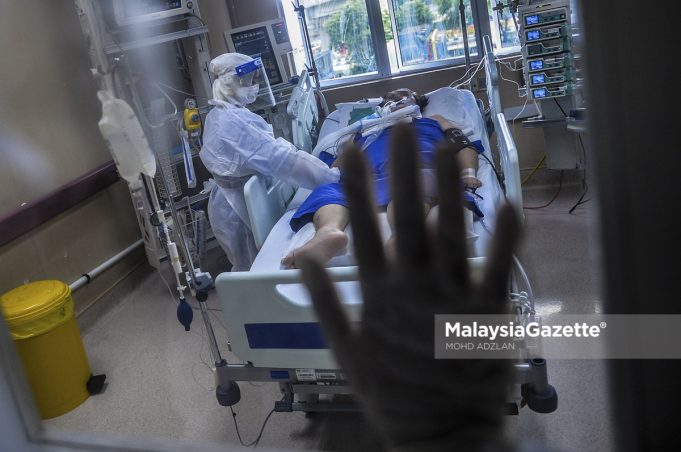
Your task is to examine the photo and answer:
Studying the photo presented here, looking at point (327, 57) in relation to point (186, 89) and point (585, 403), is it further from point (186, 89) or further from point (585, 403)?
point (585, 403)

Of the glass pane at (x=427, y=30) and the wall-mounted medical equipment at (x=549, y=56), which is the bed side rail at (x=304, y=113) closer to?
the glass pane at (x=427, y=30)

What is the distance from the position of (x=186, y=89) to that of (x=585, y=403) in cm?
277

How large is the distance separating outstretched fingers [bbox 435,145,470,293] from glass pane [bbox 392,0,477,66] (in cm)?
401

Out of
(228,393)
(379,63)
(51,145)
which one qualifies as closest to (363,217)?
(228,393)

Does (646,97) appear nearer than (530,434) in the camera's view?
Yes

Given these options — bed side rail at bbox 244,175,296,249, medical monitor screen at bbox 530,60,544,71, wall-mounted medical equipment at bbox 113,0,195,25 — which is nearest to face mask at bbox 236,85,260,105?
bed side rail at bbox 244,175,296,249

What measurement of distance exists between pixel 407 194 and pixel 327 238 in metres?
1.50

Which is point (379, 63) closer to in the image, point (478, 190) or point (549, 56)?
point (549, 56)

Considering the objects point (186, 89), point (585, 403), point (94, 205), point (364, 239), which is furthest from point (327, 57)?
point (364, 239)

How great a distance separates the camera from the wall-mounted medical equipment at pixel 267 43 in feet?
11.8

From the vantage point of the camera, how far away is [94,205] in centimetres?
358

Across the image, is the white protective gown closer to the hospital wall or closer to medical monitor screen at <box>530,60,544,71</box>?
the hospital wall

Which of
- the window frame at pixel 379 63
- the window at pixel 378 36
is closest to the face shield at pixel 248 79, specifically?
the window at pixel 378 36

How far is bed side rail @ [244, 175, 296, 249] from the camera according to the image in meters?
2.47
